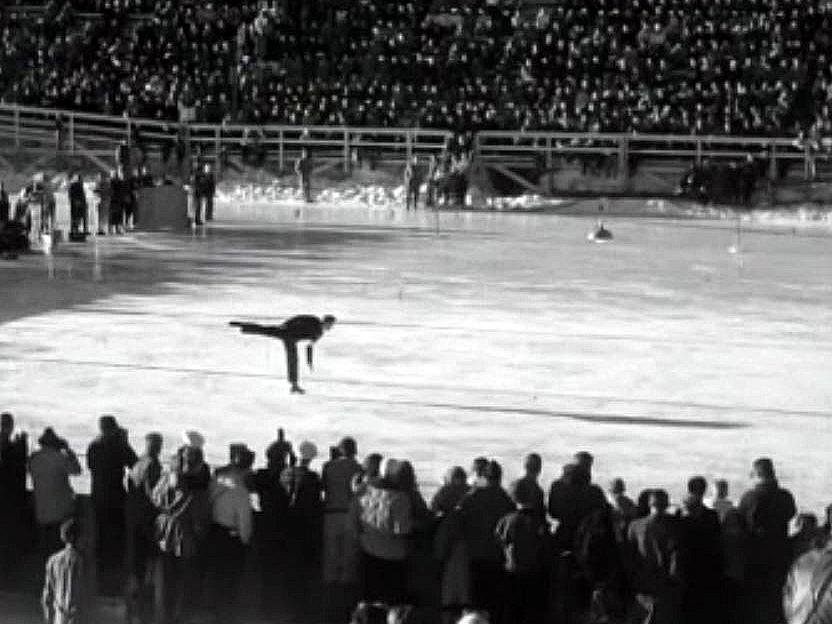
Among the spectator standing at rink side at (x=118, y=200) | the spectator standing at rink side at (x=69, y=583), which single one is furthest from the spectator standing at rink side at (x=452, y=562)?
the spectator standing at rink side at (x=118, y=200)

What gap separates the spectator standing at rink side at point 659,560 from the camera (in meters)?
10.7

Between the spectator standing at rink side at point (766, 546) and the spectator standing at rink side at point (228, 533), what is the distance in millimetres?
2990

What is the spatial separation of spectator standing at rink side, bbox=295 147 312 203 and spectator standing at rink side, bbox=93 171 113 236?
8.82m

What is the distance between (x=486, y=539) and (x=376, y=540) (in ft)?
2.27

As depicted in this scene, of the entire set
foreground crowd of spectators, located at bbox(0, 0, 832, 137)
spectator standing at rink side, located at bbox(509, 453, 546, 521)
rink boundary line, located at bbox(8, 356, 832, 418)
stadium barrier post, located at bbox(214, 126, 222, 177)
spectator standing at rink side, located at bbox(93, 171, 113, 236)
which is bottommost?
rink boundary line, located at bbox(8, 356, 832, 418)

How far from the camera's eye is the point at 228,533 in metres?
11.7

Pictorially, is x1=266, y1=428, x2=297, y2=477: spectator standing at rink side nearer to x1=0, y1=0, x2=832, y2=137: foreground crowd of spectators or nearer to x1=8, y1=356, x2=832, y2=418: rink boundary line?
x1=8, y1=356, x2=832, y2=418: rink boundary line

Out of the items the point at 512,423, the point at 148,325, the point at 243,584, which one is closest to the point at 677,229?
the point at 148,325

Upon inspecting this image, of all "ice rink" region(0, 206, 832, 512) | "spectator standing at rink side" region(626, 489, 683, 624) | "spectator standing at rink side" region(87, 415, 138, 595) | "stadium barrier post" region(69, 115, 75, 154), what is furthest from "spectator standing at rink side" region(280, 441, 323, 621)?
"stadium barrier post" region(69, 115, 75, 154)

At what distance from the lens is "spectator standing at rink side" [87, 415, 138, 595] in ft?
41.3

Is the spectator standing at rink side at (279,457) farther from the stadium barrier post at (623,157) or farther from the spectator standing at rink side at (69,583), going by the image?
the stadium barrier post at (623,157)

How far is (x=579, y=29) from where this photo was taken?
46000 millimetres

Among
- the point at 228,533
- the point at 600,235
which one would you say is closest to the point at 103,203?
the point at 600,235

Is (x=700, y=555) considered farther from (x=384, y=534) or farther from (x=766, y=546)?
(x=384, y=534)
